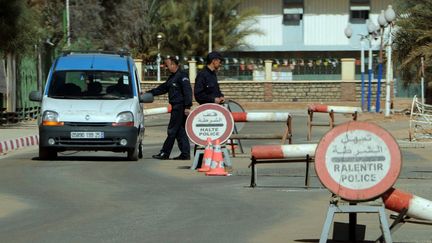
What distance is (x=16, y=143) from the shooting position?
73.4 ft

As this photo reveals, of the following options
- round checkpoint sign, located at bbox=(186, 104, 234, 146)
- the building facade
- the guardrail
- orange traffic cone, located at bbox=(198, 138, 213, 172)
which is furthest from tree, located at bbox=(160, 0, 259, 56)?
orange traffic cone, located at bbox=(198, 138, 213, 172)

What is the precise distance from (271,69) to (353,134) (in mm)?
46525

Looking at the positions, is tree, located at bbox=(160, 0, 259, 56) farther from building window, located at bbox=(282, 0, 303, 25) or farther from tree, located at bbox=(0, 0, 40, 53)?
tree, located at bbox=(0, 0, 40, 53)

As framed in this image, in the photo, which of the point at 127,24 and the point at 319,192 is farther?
the point at 127,24

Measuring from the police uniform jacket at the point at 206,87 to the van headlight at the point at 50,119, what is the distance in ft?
8.00

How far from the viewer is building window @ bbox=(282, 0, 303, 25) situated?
65381mm

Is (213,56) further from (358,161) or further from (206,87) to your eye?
(358,161)

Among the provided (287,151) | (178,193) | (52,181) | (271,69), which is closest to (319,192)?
(287,151)

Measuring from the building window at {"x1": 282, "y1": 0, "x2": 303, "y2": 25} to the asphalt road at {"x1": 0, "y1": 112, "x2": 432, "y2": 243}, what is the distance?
48244 millimetres

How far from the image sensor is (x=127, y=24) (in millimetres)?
62625

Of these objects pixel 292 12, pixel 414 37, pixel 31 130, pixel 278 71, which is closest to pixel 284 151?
pixel 31 130

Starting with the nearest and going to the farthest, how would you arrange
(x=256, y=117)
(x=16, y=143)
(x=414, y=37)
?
(x=256, y=117) < (x=16, y=143) < (x=414, y=37)

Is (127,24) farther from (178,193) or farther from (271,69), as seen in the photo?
(178,193)

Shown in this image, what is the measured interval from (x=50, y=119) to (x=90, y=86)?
4.35ft
